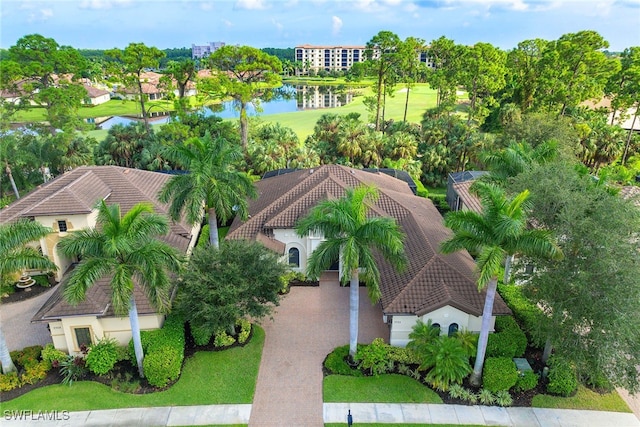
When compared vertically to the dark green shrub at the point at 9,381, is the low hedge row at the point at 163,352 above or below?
above

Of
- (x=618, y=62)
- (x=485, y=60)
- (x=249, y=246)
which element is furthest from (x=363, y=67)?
(x=249, y=246)

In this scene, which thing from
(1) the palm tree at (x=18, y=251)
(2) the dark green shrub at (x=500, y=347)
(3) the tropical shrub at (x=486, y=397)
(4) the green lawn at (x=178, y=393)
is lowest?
(4) the green lawn at (x=178, y=393)

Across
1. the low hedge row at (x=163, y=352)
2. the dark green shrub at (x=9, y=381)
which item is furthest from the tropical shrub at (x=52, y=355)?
the low hedge row at (x=163, y=352)

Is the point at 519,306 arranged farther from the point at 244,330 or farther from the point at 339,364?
the point at 244,330

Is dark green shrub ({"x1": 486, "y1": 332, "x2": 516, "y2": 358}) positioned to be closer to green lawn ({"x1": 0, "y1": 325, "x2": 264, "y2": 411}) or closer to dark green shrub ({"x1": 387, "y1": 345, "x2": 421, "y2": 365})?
dark green shrub ({"x1": 387, "y1": 345, "x2": 421, "y2": 365})

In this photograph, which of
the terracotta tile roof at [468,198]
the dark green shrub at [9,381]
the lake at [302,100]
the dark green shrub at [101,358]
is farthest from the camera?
the lake at [302,100]

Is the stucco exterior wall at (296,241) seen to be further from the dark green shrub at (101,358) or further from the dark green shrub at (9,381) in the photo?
the dark green shrub at (9,381)

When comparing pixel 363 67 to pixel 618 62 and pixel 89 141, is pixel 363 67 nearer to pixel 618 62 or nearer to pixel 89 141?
pixel 618 62

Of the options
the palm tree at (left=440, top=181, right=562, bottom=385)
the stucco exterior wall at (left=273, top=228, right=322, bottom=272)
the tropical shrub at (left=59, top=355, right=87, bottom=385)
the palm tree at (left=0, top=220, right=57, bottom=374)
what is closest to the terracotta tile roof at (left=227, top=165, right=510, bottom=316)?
the stucco exterior wall at (left=273, top=228, right=322, bottom=272)
